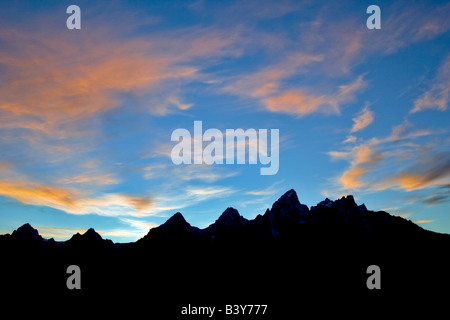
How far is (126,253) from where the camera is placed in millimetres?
117250

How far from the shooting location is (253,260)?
107m

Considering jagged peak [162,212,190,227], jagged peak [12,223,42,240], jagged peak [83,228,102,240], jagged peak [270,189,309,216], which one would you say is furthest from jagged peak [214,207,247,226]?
jagged peak [12,223,42,240]

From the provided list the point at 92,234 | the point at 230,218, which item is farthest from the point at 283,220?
the point at 92,234

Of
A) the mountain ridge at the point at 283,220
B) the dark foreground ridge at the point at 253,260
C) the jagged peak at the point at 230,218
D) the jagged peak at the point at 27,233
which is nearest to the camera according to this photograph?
the dark foreground ridge at the point at 253,260

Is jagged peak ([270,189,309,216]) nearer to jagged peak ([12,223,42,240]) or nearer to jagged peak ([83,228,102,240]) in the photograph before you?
jagged peak ([83,228,102,240])

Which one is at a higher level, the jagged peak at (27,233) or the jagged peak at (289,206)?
the jagged peak at (289,206)

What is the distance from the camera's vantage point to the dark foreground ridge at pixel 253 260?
8812cm

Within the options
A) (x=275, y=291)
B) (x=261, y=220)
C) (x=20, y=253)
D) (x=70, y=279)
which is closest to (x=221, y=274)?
(x=275, y=291)

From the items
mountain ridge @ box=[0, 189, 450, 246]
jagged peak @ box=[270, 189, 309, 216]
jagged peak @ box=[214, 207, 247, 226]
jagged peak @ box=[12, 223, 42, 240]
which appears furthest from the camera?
jagged peak @ box=[270, 189, 309, 216]

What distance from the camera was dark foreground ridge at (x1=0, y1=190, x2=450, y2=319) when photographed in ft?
289

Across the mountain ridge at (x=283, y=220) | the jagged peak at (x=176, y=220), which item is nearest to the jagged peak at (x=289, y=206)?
the mountain ridge at (x=283, y=220)

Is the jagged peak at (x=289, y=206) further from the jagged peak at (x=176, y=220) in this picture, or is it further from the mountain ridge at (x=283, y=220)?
the jagged peak at (x=176, y=220)

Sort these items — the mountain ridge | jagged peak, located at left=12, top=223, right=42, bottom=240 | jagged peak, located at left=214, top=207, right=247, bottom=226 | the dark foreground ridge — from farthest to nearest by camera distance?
jagged peak, located at left=214, top=207, right=247, bottom=226 → the mountain ridge → jagged peak, located at left=12, top=223, right=42, bottom=240 → the dark foreground ridge
